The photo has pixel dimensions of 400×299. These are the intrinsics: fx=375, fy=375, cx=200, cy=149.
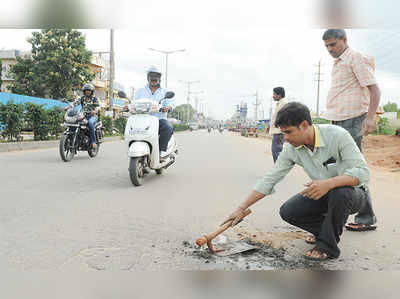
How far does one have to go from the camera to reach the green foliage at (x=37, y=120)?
1167cm

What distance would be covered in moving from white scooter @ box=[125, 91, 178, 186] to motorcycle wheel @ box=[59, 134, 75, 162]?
8.51 ft

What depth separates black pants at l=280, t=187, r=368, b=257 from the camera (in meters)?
2.45

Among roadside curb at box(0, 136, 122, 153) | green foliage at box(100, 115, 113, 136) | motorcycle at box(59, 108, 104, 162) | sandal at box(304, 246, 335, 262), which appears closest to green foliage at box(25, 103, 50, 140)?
roadside curb at box(0, 136, 122, 153)

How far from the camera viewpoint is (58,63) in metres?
29.1

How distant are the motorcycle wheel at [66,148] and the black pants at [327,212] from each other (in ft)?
19.9

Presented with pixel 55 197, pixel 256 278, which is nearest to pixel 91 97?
pixel 55 197

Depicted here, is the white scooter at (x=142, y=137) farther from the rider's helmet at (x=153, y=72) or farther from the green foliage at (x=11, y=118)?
the green foliage at (x=11, y=118)

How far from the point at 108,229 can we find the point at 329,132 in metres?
1.90

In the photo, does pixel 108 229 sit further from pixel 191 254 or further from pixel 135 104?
pixel 135 104

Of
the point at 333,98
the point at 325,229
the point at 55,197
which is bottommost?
the point at 55,197

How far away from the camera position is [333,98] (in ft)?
12.0

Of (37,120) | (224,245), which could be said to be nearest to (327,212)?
(224,245)

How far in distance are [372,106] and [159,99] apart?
3525 mm

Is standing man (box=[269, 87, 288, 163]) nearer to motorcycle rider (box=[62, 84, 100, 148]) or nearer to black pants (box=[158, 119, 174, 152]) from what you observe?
black pants (box=[158, 119, 174, 152])
